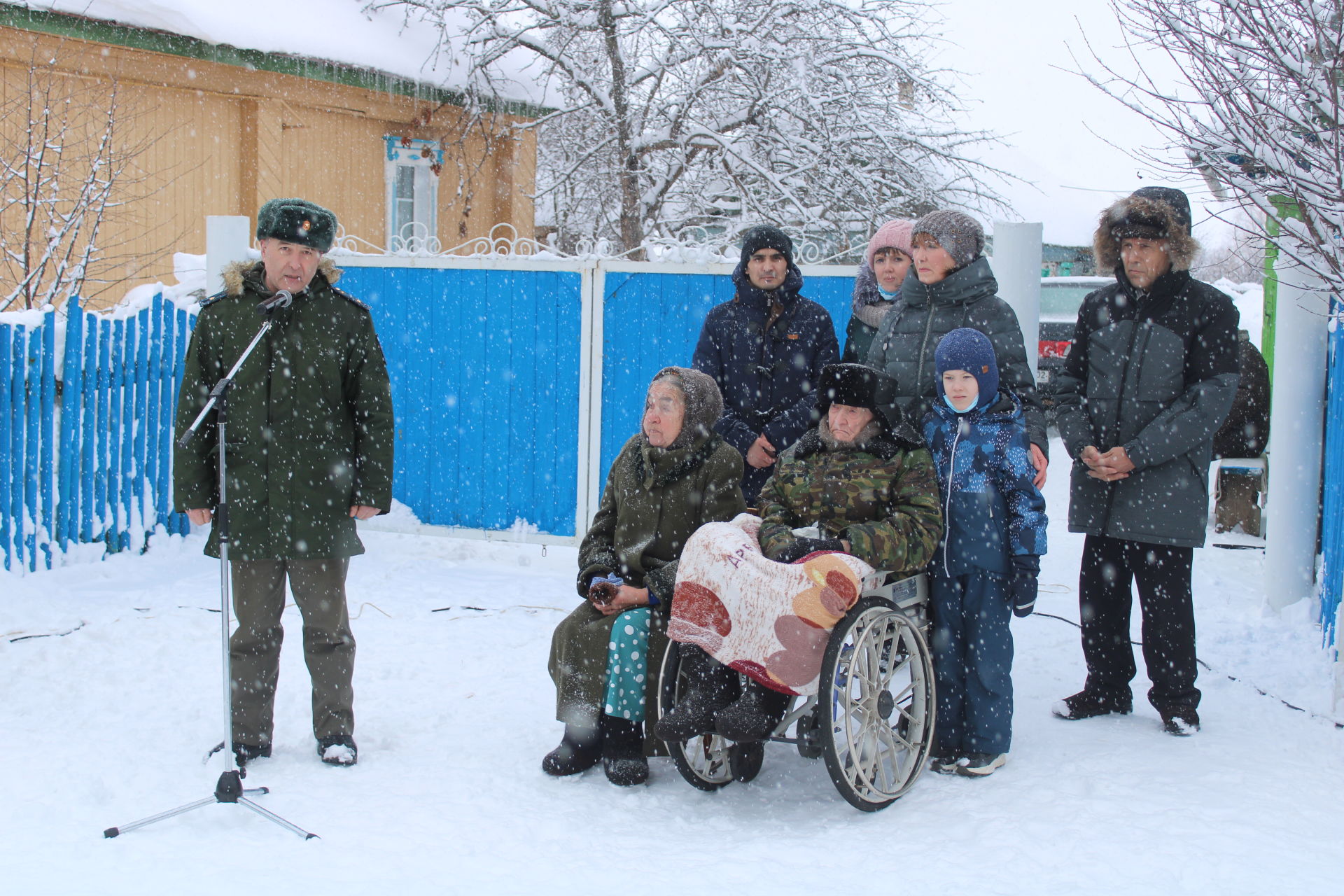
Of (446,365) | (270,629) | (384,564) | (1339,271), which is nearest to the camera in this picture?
(270,629)

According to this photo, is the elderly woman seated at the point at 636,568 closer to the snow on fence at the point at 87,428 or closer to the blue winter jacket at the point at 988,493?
the blue winter jacket at the point at 988,493

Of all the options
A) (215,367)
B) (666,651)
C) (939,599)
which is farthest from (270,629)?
(939,599)

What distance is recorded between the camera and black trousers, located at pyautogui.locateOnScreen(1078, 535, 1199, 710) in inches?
168

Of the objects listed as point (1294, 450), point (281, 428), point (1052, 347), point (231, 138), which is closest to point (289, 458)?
point (281, 428)

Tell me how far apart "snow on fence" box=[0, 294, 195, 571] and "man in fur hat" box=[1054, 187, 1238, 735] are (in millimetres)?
5301

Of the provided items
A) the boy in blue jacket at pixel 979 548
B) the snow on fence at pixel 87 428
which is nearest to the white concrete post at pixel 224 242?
the snow on fence at pixel 87 428

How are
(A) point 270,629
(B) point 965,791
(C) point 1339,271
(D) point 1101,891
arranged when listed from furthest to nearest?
(C) point 1339,271 < (A) point 270,629 < (B) point 965,791 < (D) point 1101,891

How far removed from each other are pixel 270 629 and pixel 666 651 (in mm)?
1356

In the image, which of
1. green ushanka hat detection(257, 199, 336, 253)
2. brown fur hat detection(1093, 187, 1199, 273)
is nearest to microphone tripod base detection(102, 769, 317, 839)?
green ushanka hat detection(257, 199, 336, 253)

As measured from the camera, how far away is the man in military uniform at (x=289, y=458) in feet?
12.6

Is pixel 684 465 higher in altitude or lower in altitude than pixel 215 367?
lower

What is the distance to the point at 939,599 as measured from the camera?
3.98 metres

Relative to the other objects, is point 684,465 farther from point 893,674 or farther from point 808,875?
point 808,875

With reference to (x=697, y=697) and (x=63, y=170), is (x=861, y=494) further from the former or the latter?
(x=63, y=170)
